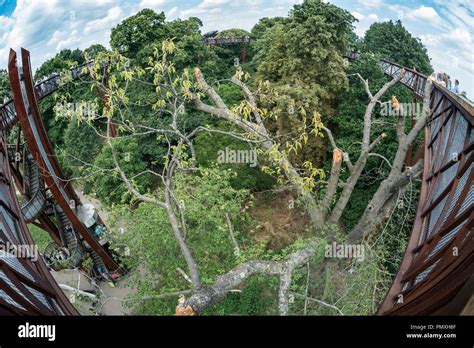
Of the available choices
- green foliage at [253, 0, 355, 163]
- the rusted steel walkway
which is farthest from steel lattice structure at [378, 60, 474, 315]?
green foliage at [253, 0, 355, 163]

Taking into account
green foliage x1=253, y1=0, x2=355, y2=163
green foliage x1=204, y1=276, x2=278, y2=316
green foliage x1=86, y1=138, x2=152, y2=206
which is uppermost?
green foliage x1=253, y1=0, x2=355, y2=163

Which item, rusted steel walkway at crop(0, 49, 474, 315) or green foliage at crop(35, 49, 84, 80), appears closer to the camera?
rusted steel walkway at crop(0, 49, 474, 315)

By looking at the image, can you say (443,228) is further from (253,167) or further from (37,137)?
(37,137)

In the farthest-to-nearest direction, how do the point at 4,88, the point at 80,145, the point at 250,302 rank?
the point at 4,88 < the point at 80,145 < the point at 250,302

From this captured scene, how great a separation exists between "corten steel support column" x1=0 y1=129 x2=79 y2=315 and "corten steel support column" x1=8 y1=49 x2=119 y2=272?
66.4 inches

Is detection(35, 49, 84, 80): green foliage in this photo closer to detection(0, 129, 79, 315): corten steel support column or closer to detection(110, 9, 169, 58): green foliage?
detection(110, 9, 169, 58): green foliage

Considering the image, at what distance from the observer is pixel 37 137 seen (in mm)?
14906

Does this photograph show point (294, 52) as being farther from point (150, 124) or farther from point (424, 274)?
point (424, 274)

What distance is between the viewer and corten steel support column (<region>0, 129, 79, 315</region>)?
8398 mm

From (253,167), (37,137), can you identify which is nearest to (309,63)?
(253,167)

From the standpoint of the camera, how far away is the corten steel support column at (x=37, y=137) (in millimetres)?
13781

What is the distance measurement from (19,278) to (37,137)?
22.7ft
